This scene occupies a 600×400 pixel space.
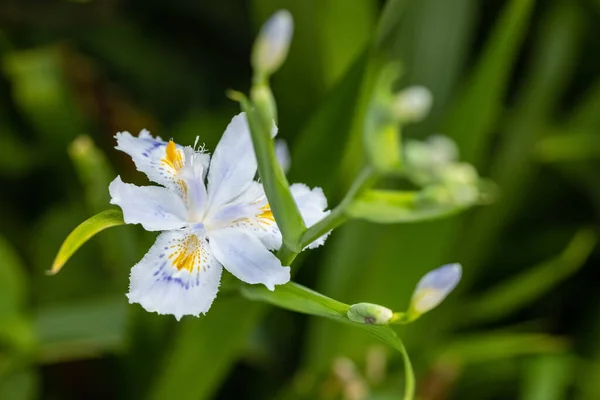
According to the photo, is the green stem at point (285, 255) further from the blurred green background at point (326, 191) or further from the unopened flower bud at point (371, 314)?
the blurred green background at point (326, 191)

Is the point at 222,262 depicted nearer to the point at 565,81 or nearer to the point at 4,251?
the point at 4,251

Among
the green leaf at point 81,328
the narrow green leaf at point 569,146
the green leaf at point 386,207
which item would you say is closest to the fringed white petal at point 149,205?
the green leaf at point 386,207

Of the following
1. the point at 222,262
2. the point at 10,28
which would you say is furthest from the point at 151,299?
the point at 10,28

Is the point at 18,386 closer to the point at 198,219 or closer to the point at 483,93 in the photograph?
the point at 198,219

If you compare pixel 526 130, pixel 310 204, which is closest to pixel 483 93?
pixel 526 130

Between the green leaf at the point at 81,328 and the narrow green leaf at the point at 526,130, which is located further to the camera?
the narrow green leaf at the point at 526,130

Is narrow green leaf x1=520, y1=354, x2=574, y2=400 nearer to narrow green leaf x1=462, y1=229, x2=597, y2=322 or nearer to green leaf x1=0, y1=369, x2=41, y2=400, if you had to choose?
narrow green leaf x1=462, y1=229, x2=597, y2=322
